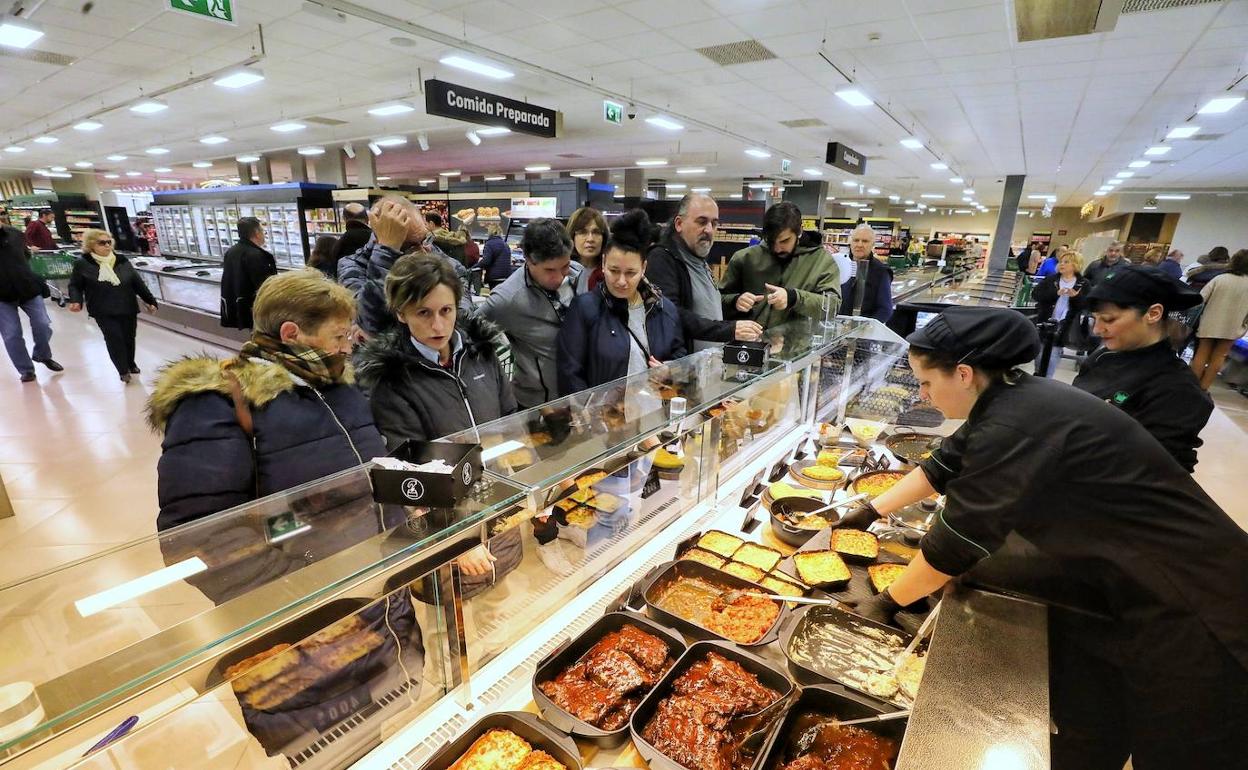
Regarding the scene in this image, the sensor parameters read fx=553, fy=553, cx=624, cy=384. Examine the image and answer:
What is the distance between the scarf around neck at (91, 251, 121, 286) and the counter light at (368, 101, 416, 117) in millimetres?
4248

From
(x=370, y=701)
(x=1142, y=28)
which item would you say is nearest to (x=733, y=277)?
(x=370, y=701)

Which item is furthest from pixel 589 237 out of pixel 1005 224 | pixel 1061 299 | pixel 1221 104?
pixel 1005 224

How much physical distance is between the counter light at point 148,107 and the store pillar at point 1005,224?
18.2 metres

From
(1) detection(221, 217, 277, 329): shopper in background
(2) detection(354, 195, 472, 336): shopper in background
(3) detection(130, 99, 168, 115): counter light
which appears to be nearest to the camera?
(2) detection(354, 195, 472, 336): shopper in background

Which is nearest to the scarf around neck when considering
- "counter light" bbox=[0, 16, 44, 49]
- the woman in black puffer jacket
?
A: "counter light" bbox=[0, 16, 44, 49]

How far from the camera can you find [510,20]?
5172mm

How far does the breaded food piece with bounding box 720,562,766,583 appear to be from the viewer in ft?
5.73

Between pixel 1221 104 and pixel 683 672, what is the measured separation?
30.9ft

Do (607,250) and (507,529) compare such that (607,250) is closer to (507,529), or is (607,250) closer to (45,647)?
(507,529)

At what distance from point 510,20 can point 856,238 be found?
3.87 m

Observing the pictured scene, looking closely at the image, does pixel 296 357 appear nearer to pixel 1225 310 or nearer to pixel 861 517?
pixel 861 517

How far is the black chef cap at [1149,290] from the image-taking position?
220cm

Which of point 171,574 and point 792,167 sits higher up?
point 792,167

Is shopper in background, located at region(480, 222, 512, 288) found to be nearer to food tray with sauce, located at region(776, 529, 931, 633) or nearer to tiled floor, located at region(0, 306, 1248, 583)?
tiled floor, located at region(0, 306, 1248, 583)
